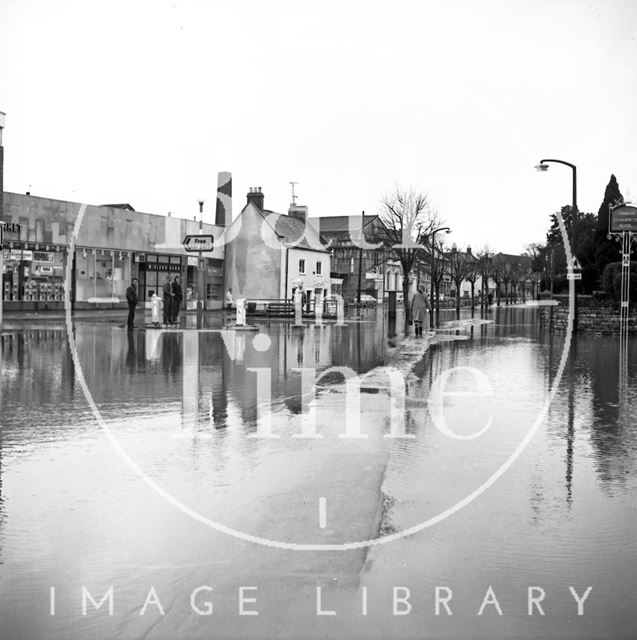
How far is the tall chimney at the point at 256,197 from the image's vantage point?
55562 mm

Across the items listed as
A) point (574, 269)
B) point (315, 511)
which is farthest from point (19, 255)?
point (315, 511)

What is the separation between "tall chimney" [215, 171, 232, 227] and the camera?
65.5 m

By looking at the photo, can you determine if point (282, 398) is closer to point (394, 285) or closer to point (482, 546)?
point (482, 546)

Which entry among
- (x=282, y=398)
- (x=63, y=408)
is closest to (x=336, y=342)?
(x=282, y=398)

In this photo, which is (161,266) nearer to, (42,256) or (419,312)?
(42,256)

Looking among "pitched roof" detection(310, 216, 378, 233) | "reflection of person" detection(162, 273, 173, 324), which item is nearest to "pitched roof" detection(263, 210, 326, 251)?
"reflection of person" detection(162, 273, 173, 324)

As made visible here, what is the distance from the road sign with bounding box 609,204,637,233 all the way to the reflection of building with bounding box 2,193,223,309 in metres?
28.1

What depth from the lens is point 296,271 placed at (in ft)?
191

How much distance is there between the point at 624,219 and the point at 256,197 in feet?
105

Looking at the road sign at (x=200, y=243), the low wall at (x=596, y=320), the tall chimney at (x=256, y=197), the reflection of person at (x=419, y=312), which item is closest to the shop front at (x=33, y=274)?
the road sign at (x=200, y=243)

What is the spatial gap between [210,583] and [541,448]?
4.69m

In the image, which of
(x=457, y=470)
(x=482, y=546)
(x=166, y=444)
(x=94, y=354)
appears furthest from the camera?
(x=94, y=354)

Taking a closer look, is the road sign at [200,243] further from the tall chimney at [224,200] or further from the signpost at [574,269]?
the tall chimney at [224,200]

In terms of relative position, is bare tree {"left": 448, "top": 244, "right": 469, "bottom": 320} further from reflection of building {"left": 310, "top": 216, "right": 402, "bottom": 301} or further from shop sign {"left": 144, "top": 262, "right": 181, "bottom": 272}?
shop sign {"left": 144, "top": 262, "right": 181, "bottom": 272}
